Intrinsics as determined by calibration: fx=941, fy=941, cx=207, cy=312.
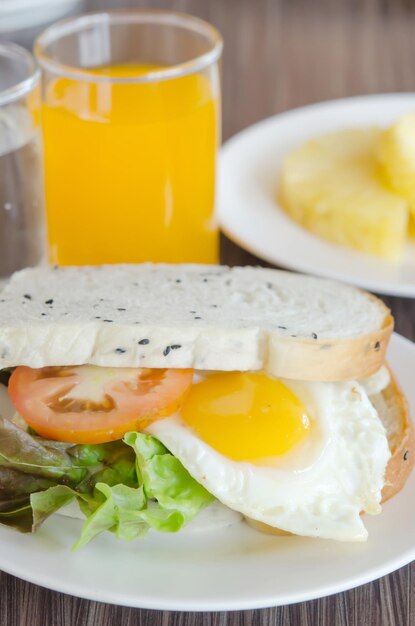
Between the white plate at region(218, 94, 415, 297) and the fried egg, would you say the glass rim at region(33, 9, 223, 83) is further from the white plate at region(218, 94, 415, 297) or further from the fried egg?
the fried egg

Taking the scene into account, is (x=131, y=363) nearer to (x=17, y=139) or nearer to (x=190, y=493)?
(x=190, y=493)

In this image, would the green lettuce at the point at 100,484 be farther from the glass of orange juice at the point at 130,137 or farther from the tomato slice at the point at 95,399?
the glass of orange juice at the point at 130,137

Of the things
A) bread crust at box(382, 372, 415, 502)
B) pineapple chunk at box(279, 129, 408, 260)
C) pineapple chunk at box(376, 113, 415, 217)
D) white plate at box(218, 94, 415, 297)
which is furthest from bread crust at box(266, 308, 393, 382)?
pineapple chunk at box(376, 113, 415, 217)

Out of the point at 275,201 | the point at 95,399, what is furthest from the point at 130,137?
the point at 95,399

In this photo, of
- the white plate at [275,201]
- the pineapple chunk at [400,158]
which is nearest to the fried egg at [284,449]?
the white plate at [275,201]

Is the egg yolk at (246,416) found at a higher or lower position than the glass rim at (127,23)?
lower
